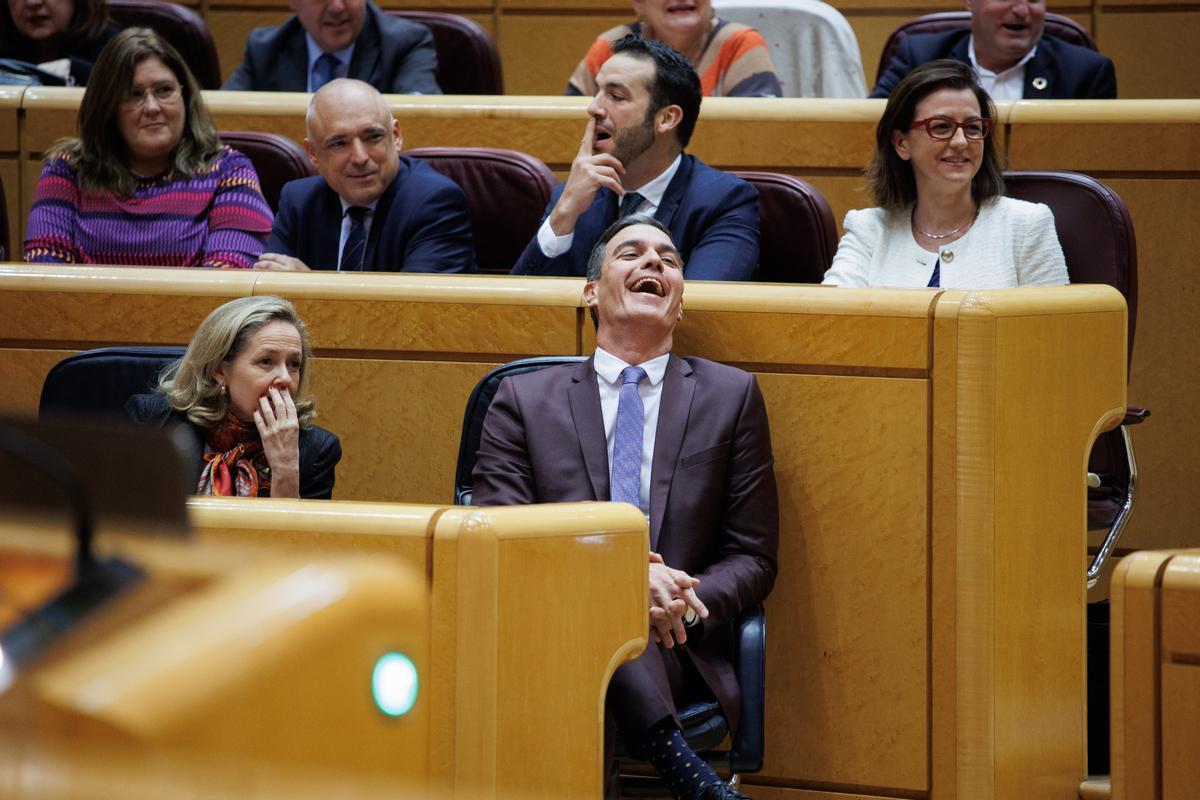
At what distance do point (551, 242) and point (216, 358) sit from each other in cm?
58

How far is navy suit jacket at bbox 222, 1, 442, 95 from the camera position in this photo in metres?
3.35

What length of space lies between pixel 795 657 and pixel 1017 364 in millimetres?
434

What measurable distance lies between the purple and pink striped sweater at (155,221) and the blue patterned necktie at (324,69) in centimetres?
73

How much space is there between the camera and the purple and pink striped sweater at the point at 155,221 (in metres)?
2.64

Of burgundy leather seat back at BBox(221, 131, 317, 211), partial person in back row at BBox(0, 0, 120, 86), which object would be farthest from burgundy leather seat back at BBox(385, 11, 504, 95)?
burgundy leather seat back at BBox(221, 131, 317, 211)

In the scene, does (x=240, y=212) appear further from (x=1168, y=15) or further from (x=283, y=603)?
(x=1168, y=15)

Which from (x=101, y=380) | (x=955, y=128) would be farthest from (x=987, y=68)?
(x=101, y=380)

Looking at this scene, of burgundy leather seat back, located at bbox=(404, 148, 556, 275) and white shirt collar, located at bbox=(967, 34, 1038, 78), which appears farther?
white shirt collar, located at bbox=(967, 34, 1038, 78)

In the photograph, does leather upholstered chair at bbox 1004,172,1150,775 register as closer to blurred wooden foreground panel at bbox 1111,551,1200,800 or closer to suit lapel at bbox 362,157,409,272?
blurred wooden foreground panel at bbox 1111,551,1200,800

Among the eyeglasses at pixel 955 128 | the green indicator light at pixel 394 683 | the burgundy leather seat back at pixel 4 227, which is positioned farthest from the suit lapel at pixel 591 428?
the burgundy leather seat back at pixel 4 227

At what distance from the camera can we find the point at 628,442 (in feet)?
6.46

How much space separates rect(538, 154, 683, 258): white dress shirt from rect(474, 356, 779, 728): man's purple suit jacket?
0.48 metres

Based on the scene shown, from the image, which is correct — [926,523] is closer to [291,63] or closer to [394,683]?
[394,683]

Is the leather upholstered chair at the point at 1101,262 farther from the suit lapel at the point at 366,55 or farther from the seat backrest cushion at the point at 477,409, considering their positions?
the suit lapel at the point at 366,55
